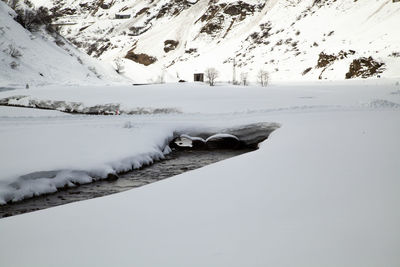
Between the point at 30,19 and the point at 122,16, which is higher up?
the point at 122,16

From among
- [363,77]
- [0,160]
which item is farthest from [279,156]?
[363,77]

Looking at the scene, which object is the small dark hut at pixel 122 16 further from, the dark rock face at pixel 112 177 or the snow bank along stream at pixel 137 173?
the dark rock face at pixel 112 177

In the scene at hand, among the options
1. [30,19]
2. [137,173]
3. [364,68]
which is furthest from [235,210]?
[364,68]

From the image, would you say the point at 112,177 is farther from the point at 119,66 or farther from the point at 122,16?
the point at 122,16

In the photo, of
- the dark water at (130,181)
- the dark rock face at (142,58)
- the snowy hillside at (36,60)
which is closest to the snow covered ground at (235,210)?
the dark water at (130,181)

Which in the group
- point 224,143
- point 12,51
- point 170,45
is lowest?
point 224,143

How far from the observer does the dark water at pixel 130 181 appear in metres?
7.07

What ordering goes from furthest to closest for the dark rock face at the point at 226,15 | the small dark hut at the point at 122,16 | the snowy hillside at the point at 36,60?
the small dark hut at the point at 122,16 → the dark rock face at the point at 226,15 → the snowy hillside at the point at 36,60

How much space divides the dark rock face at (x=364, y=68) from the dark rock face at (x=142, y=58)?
222 feet

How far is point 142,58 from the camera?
101875 mm

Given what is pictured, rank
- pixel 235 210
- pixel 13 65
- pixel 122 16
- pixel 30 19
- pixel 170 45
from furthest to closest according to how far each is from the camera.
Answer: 1. pixel 122 16
2. pixel 170 45
3. pixel 30 19
4. pixel 13 65
5. pixel 235 210

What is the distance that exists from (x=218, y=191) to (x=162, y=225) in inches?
60.1

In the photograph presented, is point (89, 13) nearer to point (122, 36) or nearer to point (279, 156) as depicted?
point (122, 36)

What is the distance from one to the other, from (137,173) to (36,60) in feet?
97.9
